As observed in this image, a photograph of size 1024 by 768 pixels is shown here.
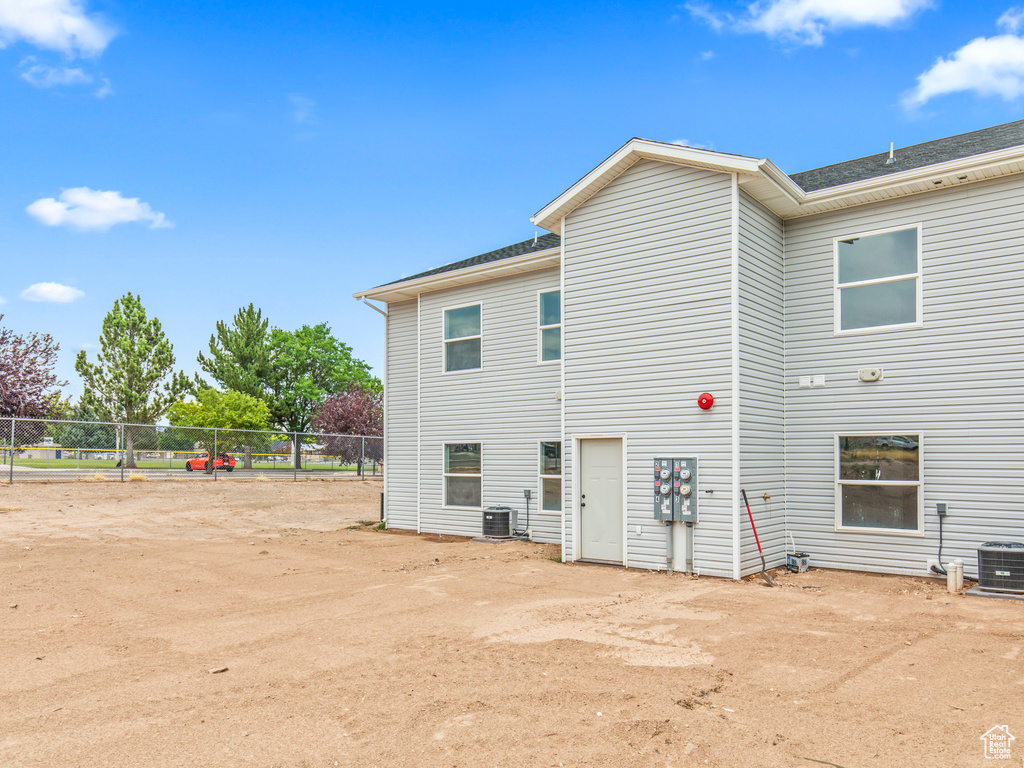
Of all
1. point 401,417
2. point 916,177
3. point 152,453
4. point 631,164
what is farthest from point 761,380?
point 152,453

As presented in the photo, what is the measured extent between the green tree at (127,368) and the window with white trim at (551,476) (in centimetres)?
4023

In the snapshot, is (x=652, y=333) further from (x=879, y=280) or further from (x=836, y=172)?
(x=836, y=172)

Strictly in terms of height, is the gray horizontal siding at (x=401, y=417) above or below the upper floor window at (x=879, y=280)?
below

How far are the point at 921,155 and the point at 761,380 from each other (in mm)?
4527

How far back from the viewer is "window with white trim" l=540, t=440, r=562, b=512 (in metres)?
12.2

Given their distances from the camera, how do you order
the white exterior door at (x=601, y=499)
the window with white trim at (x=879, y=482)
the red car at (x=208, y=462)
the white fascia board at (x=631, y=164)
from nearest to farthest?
1. the window with white trim at (x=879, y=482)
2. the white fascia board at (x=631, y=164)
3. the white exterior door at (x=601, y=499)
4. the red car at (x=208, y=462)

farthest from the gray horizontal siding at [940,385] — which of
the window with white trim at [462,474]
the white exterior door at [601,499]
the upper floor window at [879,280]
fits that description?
the window with white trim at [462,474]

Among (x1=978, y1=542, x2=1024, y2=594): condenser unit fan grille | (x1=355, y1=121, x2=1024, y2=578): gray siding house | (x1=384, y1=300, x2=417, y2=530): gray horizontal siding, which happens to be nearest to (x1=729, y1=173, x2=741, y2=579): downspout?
(x1=355, y1=121, x2=1024, y2=578): gray siding house

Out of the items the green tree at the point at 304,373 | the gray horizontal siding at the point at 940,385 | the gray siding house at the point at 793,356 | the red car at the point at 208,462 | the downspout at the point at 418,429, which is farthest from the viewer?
the green tree at the point at 304,373

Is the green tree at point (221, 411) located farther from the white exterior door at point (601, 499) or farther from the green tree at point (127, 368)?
the white exterior door at point (601, 499)

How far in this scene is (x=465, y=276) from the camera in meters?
13.3

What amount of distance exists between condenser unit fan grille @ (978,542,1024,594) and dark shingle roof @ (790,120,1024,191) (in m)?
5.01

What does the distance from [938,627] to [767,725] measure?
11.2 feet

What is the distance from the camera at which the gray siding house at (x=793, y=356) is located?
8289 mm
